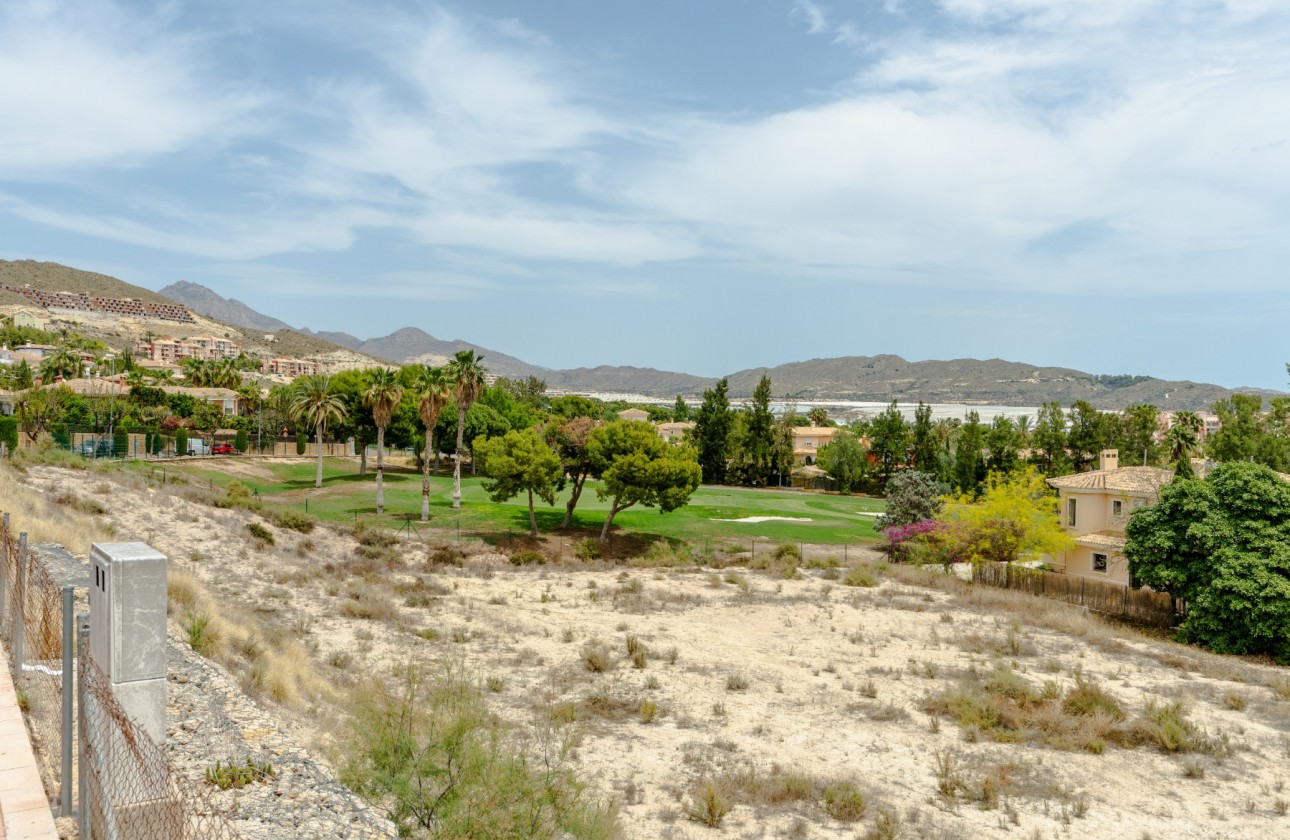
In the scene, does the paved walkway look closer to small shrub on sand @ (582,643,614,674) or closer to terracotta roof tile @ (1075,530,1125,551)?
small shrub on sand @ (582,643,614,674)

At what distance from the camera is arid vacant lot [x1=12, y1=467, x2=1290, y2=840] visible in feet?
46.4

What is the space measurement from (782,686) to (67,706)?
17270mm

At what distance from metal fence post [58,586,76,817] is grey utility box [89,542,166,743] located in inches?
16.8

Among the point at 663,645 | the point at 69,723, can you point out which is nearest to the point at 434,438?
the point at 663,645

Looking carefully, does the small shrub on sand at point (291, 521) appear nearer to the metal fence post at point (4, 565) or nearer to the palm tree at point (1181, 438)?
the metal fence post at point (4, 565)

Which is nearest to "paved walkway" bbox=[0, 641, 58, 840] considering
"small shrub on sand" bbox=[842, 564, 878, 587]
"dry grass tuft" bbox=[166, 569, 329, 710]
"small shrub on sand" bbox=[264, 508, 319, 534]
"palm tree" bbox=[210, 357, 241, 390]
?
"dry grass tuft" bbox=[166, 569, 329, 710]

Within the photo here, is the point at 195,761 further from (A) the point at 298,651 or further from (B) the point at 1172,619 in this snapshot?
(B) the point at 1172,619

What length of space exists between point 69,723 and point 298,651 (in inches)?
505

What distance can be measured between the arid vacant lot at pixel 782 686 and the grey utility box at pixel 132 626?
5605 mm

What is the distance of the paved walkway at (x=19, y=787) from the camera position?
6.67 metres

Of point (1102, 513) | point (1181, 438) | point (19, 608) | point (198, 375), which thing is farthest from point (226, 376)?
point (19, 608)

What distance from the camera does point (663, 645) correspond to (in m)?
24.8

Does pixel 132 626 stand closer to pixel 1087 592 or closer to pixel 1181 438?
pixel 1087 592

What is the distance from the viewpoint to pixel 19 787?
738 cm
